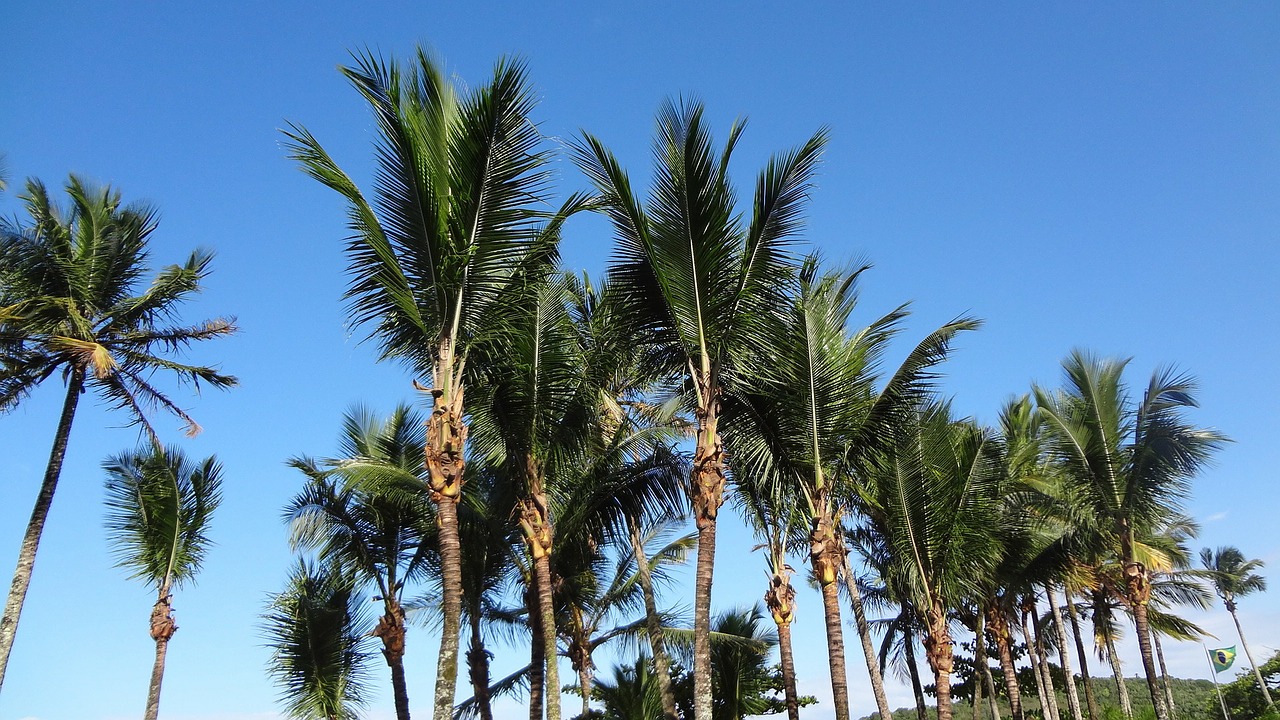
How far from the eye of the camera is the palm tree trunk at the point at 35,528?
42.7ft

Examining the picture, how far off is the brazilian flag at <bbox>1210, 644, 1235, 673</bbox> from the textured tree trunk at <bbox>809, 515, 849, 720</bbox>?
3272 cm

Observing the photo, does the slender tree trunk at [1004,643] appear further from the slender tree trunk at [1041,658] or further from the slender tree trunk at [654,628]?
the slender tree trunk at [654,628]

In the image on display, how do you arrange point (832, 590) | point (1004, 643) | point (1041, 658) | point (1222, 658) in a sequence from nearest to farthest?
point (832, 590) < point (1004, 643) < point (1041, 658) < point (1222, 658)

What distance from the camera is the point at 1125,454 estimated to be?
16719 mm

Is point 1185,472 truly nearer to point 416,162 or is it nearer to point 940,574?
point 940,574

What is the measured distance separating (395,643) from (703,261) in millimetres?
10576

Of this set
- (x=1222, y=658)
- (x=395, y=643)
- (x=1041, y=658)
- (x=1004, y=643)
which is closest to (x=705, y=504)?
(x=395, y=643)

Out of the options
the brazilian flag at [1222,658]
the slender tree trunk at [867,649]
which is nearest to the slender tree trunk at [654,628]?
the slender tree trunk at [867,649]

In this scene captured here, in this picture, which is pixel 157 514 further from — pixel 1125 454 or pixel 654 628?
pixel 1125 454

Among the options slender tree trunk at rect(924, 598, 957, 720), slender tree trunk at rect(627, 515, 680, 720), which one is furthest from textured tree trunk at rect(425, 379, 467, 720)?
slender tree trunk at rect(924, 598, 957, 720)

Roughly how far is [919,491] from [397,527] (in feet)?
31.3

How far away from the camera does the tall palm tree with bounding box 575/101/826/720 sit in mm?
9672

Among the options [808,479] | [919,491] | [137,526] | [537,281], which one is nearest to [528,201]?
[537,281]

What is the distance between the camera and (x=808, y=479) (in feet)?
37.7
